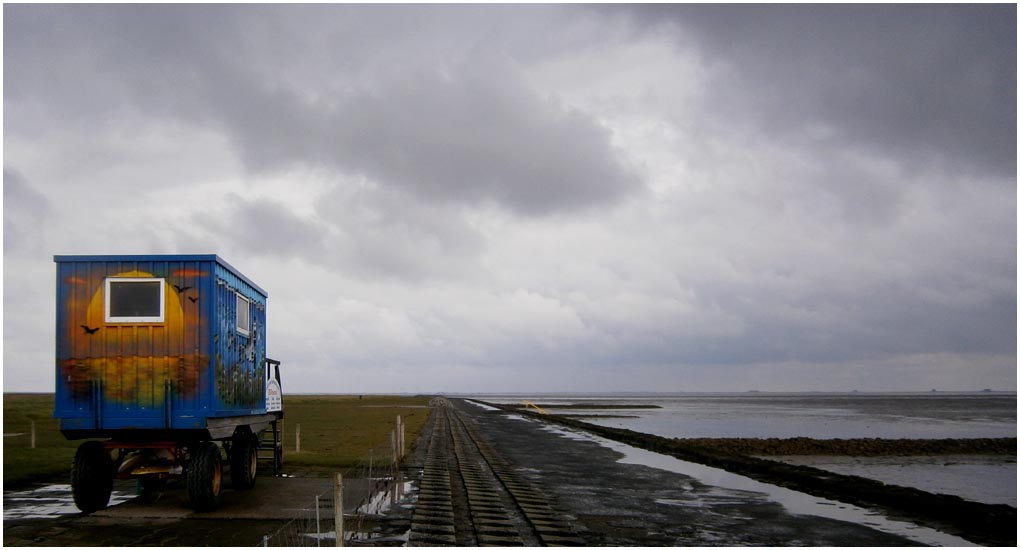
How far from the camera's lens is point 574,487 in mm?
22688

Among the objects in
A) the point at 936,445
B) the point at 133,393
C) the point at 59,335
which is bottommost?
the point at 936,445

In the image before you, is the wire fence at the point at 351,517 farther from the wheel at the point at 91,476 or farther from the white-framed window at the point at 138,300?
the white-framed window at the point at 138,300

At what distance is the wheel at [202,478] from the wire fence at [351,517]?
5.55 feet

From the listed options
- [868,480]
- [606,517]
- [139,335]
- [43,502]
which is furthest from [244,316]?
[868,480]

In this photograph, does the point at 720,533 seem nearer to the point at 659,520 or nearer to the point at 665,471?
the point at 659,520

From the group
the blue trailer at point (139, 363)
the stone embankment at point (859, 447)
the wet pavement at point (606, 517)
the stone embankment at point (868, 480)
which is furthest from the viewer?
the stone embankment at point (859, 447)

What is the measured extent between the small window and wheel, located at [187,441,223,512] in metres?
3.27

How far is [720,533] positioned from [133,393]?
10908 millimetres

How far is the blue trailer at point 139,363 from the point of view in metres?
15.7

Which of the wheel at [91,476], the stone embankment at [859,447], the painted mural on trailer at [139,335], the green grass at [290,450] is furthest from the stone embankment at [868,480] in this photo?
the wheel at [91,476]

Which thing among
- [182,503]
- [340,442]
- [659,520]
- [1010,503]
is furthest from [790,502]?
[340,442]

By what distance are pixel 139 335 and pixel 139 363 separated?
0.52 meters

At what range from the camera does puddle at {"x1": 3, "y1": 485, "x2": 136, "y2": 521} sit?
1648 centimetres

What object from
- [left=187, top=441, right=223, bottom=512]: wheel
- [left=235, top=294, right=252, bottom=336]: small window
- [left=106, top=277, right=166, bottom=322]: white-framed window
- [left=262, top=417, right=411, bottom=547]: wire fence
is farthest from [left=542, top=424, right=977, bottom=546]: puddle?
[left=106, top=277, right=166, bottom=322]: white-framed window
